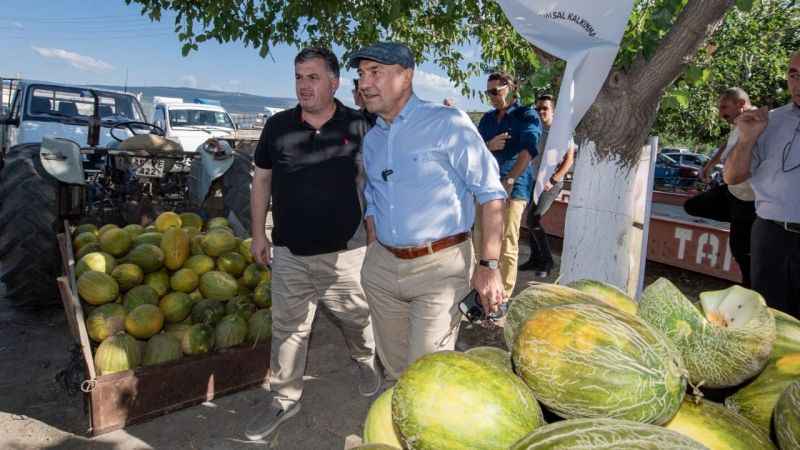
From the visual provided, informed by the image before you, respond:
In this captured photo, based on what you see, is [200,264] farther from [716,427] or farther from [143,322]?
[716,427]

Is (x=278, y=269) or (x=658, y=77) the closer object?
(x=658, y=77)

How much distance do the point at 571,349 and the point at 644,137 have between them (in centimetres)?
207

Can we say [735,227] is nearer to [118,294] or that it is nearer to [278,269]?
[278,269]

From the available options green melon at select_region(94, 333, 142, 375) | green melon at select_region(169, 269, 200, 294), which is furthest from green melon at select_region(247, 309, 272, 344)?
green melon at select_region(94, 333, 142, 375)

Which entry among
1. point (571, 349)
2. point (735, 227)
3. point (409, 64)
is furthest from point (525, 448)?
point (735, 227)

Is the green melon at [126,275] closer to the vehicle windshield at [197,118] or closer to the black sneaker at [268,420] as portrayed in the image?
the black sneaker at [268,420]

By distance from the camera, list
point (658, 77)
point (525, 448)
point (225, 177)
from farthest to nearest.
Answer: point (225, 177)
point (658, 77)
point (525, 448)

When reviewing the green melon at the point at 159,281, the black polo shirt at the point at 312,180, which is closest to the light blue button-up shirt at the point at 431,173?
the black polo shirt at the point at 312,180

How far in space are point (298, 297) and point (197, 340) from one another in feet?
2.71

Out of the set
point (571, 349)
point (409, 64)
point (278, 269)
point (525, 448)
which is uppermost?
point (409, 64)

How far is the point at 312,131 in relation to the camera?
3.27m

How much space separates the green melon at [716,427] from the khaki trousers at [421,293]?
156 centimetres

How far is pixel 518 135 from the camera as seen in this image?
210 inches

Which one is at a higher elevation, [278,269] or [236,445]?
[278,269]
